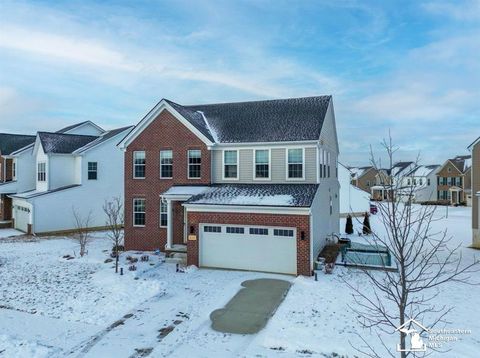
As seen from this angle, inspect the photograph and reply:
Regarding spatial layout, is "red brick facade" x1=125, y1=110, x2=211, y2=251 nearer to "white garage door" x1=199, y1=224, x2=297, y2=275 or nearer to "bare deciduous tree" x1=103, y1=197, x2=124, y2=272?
"bare deciduous tree" x1=103, y1=197, x2=124, y2=272

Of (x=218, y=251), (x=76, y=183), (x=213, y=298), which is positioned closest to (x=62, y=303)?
(x=213, y=298)

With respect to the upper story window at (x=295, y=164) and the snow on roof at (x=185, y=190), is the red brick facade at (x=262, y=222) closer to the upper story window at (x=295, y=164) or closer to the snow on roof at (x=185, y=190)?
the snow on roof at (x=185, y=190)

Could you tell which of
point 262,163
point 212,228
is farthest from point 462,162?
point 212,228

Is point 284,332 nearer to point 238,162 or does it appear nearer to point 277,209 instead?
point 277,209

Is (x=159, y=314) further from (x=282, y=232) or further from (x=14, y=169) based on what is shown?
(x=14, y=169)

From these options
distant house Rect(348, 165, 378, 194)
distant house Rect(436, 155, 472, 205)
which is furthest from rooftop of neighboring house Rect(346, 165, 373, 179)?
distant house Rect(436, 155, 472, 205)

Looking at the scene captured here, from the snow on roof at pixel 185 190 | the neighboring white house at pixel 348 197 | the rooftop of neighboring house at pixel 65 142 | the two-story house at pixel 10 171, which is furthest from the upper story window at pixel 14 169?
the neighboring white house at pixel 348 197
